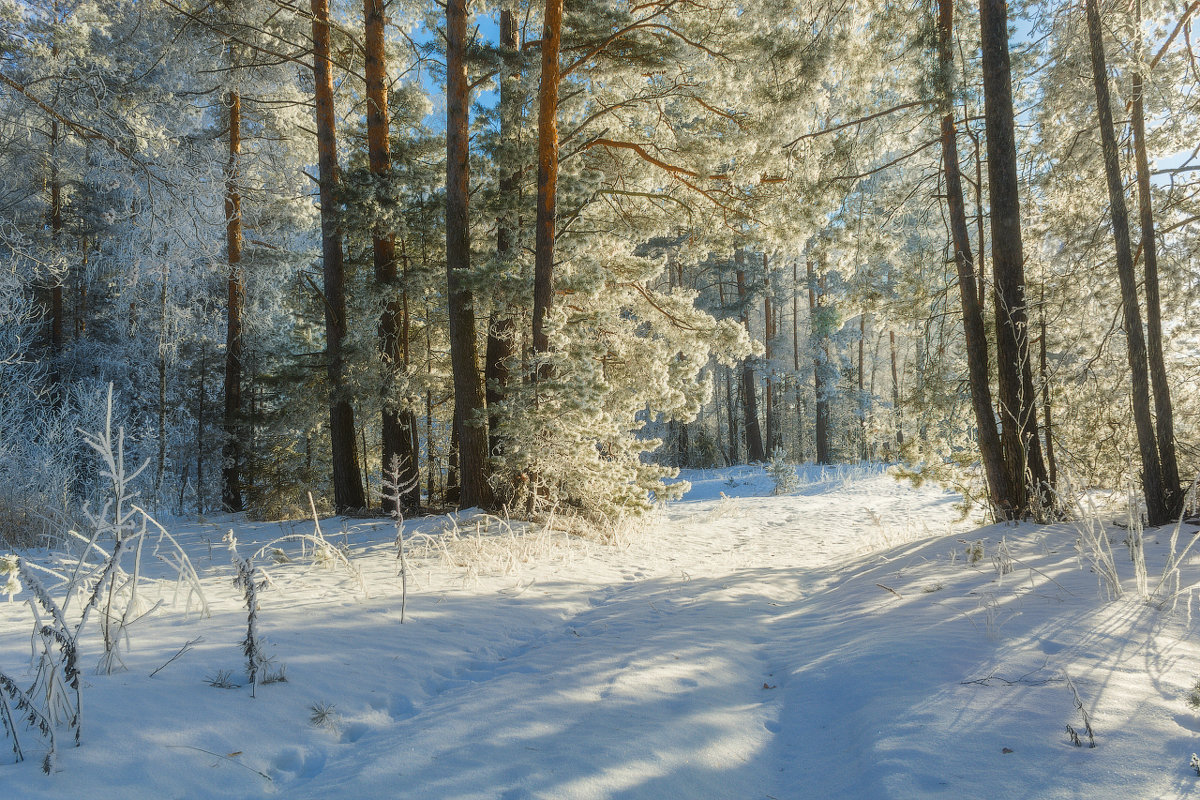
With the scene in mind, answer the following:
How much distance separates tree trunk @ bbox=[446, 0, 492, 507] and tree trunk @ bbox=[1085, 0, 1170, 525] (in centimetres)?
721

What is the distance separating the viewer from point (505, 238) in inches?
384

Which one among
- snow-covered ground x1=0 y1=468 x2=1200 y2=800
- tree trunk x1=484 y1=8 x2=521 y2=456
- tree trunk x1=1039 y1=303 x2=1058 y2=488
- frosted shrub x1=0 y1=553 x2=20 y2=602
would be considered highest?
tree trunk x1=484 y1=8 x2=521 y2=456

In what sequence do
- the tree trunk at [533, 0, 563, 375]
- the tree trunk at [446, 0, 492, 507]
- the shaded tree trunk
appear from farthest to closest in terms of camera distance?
the shaded tree trunk → the tree trunk at [446, 0, 492, 507] → the tree trunk at [533, 0, 563, 375]

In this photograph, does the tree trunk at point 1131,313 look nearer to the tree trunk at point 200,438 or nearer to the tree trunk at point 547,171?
the tree trunk at point 547,171

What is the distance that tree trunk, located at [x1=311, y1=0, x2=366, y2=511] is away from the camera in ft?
34.1

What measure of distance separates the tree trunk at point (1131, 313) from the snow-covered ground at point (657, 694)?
110 cm

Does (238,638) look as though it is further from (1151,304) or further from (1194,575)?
(1151,304)

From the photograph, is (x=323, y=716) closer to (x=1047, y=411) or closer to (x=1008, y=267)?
(x=1008, y=267)

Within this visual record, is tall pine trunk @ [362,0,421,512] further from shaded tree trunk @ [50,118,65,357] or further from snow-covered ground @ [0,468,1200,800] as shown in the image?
shaded tree trunk @ [50,118,65,357]

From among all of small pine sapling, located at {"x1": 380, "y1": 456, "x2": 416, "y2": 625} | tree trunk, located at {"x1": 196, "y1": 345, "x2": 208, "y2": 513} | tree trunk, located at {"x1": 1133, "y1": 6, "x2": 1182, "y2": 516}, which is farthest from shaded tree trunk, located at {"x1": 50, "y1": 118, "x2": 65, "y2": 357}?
tree trunk, located at {"x1": 1133, "y1": 6, "x2": 1182, "y2": 516}

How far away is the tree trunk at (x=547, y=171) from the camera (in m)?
8.16

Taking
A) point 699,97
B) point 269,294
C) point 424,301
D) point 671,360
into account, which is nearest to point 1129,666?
point 671,360

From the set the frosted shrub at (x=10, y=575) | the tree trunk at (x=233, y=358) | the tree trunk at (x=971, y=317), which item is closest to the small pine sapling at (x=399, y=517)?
the frosted shrub at (x=10, y=575)

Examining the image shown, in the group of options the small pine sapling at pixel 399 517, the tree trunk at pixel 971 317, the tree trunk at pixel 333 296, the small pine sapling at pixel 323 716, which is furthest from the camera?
the tree trunk at pixel 333 296
